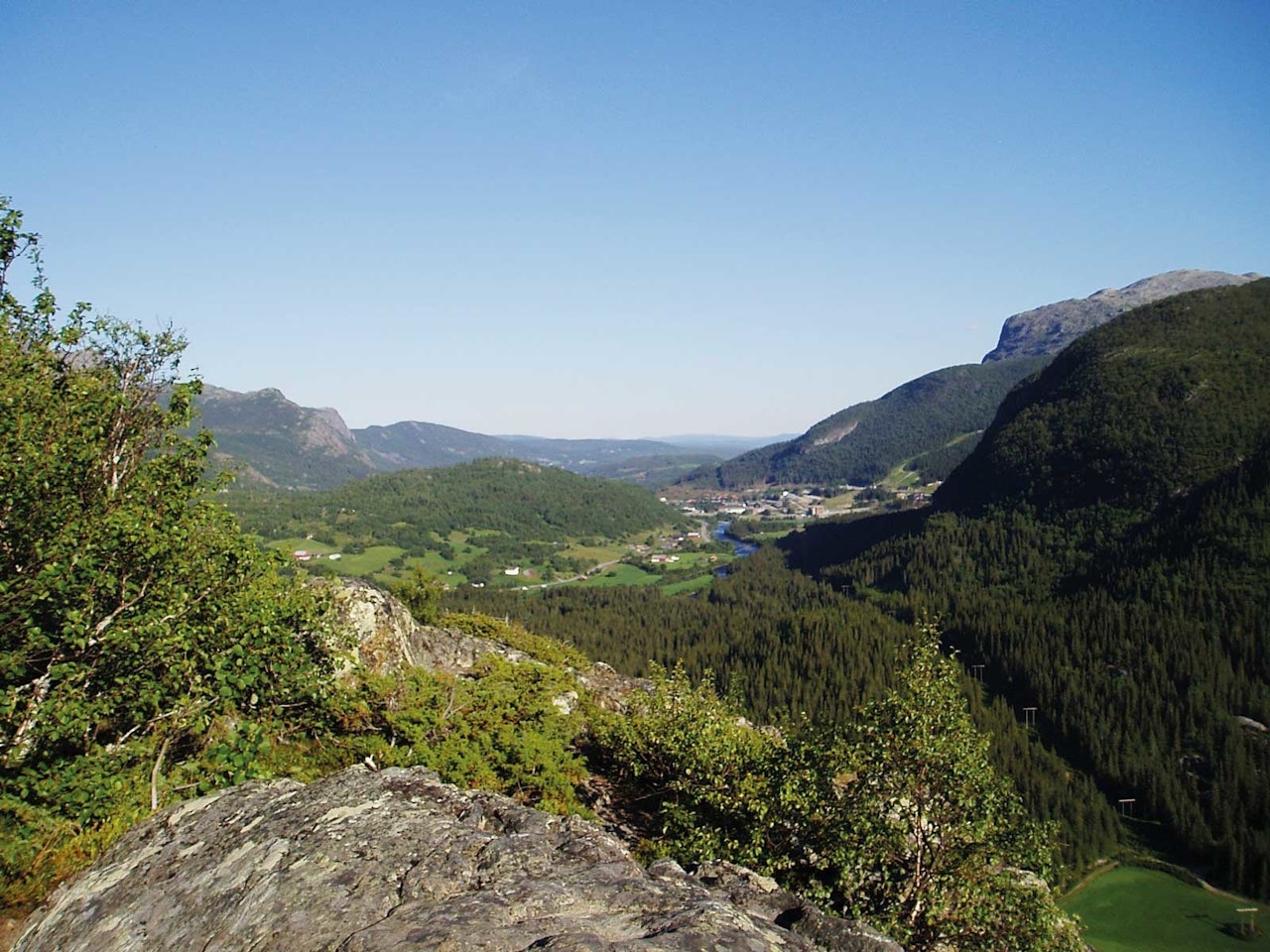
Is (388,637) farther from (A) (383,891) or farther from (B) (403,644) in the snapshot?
(A) (383,891)

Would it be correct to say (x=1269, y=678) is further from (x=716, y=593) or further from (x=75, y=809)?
(x=75, y=809)

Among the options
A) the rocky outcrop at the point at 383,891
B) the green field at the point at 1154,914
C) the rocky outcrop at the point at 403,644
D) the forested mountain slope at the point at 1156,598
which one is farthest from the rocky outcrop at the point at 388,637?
the forested mountain slope at the point at 1156,598

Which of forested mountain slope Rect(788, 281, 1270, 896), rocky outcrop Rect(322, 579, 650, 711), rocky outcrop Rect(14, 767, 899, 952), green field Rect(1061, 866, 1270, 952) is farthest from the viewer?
forested mountain slope Rect(788, 281, 1270, 896)

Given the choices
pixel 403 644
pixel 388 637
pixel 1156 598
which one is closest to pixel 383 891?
pixel 388 637

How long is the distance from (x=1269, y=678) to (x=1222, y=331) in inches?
5226

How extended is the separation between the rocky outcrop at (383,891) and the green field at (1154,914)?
253 feet

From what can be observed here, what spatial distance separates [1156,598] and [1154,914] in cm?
→ 7962

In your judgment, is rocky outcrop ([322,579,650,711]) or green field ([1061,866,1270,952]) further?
green field ([1061,866,1270,952])

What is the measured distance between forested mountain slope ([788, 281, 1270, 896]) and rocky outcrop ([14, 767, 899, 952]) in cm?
10672

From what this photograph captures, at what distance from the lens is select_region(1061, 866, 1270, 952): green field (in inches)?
2655

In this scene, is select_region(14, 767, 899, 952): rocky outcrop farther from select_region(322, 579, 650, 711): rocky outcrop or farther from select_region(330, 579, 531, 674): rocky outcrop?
select_region(330, 579, 531, 674): rocky outcrop

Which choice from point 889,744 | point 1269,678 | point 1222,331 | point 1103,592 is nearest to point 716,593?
point 1103,592

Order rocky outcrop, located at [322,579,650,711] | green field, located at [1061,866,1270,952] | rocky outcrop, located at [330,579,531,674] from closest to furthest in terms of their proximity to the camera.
A: rocky outcrop, located at [330,579,531,674]
rocky outcrop, located at [322,579,650,711]
green field, located at [1061,866,1270,952]

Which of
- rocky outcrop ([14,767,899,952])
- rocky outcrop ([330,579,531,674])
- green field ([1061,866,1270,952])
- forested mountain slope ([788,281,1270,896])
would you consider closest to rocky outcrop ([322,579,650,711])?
rocky outcrop ([330,579,531,674])
